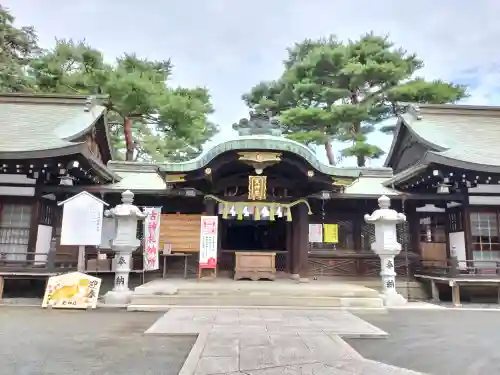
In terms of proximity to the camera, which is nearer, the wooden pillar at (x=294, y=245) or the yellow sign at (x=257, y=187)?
the yellow sign at (x=257, y=187)

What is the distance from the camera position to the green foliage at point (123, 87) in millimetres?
20453

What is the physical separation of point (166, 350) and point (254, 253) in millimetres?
6960

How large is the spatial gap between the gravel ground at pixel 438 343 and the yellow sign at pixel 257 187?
4.65 m

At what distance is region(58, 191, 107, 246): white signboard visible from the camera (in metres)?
9.48

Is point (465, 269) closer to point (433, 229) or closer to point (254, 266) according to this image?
point (433, 229)

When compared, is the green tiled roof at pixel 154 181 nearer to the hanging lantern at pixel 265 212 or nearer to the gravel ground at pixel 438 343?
the hanging lantern at pixel 265 212

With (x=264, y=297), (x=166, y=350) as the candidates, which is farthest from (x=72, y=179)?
(x=166, y=350)

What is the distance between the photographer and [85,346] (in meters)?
5.48

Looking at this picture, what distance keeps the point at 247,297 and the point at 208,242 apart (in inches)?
98.0

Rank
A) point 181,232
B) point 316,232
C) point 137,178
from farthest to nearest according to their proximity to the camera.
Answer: point 137,178, point 316,232, point 181,232

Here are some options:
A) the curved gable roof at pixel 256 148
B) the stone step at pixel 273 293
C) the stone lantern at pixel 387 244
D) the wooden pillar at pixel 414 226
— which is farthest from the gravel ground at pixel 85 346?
the wooden pillar at pixel 414 226

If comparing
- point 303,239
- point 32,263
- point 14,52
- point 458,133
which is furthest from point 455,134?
point 14,52

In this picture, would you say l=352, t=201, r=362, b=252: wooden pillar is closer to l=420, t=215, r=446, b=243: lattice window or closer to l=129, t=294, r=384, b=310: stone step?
l=420, t=215, r=446, b=243: lattice window

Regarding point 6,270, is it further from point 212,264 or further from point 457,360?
point 457,360
